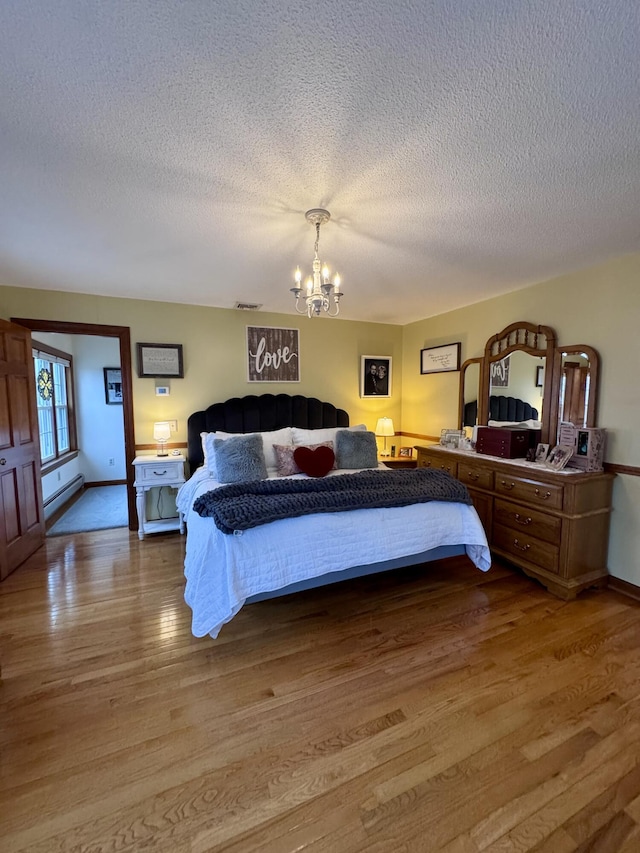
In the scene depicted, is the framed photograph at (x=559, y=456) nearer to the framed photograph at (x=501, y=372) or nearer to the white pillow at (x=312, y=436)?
the framed photograph at (x=501, y=372)

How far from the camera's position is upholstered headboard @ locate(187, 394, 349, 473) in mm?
3941

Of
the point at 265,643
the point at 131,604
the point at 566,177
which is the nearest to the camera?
the point at 566,177

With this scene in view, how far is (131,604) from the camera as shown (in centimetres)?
256

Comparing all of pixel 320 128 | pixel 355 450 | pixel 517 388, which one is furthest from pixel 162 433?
pixel 517 388

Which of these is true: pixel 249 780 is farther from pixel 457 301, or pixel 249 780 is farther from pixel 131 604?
pixel 457 301

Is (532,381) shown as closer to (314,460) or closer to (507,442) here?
(507,442)

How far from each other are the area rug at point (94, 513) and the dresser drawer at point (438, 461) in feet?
11.1

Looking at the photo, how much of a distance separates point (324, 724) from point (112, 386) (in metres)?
5.71

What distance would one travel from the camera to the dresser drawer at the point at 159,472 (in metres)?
3.56

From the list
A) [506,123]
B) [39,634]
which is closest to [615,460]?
[506,123]

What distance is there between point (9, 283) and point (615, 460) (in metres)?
5.30

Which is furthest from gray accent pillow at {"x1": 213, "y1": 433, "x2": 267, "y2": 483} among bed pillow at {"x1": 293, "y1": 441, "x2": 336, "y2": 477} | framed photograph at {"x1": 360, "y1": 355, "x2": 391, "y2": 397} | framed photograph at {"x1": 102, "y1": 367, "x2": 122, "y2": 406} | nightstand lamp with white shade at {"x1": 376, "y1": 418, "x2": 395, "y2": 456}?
framed photograph at {"x1": 102, "y1": 367, "x2": 122, "y2": 406}

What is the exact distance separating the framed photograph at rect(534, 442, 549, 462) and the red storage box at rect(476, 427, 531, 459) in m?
0.14

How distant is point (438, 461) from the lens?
3.80 metres
